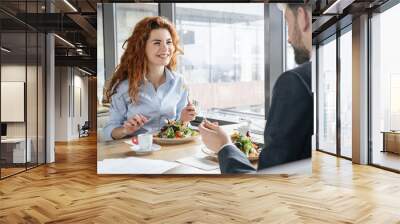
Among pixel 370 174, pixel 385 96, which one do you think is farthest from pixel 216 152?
pixel 385 96

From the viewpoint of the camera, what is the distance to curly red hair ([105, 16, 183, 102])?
18.0ft

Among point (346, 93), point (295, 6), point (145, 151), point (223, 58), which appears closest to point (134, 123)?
point (145, 151)

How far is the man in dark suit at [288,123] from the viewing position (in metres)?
5.50

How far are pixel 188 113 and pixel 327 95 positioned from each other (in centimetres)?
487

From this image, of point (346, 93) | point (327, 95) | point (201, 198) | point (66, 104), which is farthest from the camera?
point (66, 104)

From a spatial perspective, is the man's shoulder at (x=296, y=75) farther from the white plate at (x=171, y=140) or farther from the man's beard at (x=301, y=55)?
the white plate at (x=171, y=140)

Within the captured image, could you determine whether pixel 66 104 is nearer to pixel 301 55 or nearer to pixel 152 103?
pixel 152 103

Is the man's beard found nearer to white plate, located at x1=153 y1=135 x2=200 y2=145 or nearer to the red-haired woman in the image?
the red-haired woman

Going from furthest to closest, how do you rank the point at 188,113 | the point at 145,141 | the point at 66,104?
1. the point at 66,104
2. the point at 188,113
3. the point at 145,141

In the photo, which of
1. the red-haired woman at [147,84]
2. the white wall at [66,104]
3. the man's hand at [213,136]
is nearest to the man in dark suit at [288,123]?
the man's hand at [213,136]

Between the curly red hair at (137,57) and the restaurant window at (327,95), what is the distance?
461 centimetres

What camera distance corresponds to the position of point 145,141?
17.8ft

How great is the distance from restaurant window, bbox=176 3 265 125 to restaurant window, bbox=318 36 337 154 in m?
3.79

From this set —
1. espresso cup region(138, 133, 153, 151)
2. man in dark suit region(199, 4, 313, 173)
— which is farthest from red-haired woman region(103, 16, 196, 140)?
man in dark suit region(199, 4, 313, 173)
